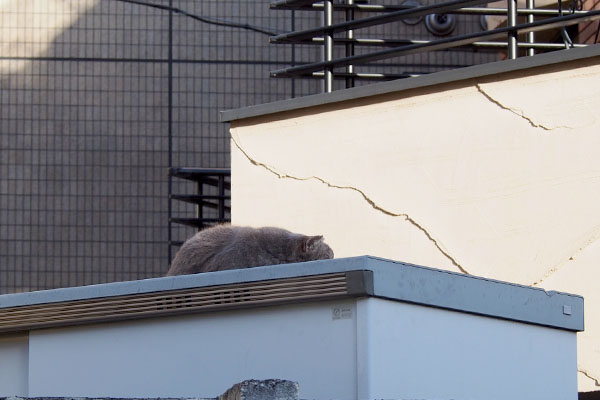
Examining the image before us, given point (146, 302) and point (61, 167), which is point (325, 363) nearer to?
point (146, 302)

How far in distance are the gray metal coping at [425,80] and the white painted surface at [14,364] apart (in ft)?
7.55

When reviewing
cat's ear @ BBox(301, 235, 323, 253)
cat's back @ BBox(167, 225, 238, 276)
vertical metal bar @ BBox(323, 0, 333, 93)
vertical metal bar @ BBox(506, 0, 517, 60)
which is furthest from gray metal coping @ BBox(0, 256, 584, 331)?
vertical metal bar @ BBox(323, 0, 333, 93)

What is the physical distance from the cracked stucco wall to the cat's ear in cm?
51

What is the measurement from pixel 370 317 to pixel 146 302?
0.80 m

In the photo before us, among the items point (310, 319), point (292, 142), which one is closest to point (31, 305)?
point (310, 319)

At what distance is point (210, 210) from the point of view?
11109mm

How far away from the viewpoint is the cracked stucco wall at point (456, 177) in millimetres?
4828

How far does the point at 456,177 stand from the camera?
16.8 feet

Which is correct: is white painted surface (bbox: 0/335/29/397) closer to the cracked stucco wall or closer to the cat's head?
the cat's head

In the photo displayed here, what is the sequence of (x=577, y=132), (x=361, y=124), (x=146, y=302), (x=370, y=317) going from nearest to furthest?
(x=370, y=317) → (x=146, y=302) → (x=577, y=132) → (x=361, y=124)

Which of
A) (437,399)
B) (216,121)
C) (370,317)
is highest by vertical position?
(216,121)

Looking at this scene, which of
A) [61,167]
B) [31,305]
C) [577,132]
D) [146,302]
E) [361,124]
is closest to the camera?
[146,302]

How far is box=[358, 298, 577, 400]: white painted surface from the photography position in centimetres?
281

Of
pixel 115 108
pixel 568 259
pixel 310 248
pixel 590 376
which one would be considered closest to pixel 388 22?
pixel 310 248
